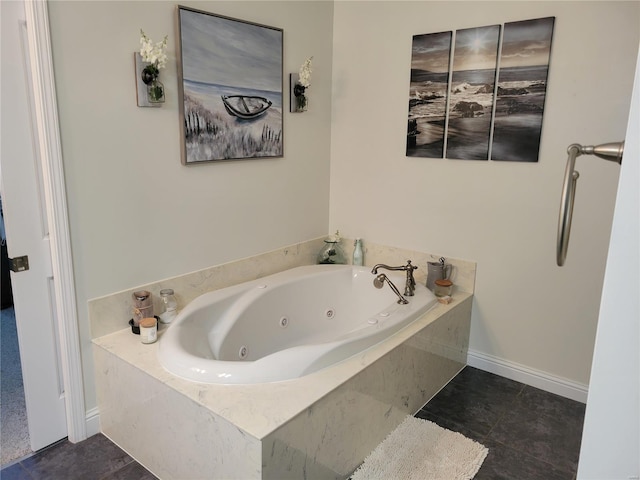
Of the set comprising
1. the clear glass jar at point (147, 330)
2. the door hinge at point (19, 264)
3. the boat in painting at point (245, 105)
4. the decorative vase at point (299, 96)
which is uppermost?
the decorative vase at point (299, 96)

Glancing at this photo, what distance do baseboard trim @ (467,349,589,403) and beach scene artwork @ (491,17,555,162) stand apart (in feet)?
4.09

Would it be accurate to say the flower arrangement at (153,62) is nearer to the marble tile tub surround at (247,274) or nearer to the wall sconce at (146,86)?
Answer: the wall sconce at (146,86)

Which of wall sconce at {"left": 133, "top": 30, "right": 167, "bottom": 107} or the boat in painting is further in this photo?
the boat in painting

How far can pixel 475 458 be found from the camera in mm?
2215

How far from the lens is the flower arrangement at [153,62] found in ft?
7.16

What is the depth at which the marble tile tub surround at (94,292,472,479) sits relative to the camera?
169cm

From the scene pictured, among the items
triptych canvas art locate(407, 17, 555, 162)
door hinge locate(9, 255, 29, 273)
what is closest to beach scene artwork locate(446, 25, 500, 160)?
triptych canvas art locate(407, 17, 555, 162)

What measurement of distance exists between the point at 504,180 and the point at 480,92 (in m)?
0.53

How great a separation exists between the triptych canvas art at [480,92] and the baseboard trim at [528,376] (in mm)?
1247

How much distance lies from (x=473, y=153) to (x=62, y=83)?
2.18 metres

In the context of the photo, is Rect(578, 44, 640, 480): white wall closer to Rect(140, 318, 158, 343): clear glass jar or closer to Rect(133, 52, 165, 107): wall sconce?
Rect(140, 318, 158, 343): clear glass jar

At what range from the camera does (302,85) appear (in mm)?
3078

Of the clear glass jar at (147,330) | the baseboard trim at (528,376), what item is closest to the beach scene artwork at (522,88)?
the baseboard trim at (528,376)

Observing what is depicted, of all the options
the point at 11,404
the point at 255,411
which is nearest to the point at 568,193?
the point at 255,411
